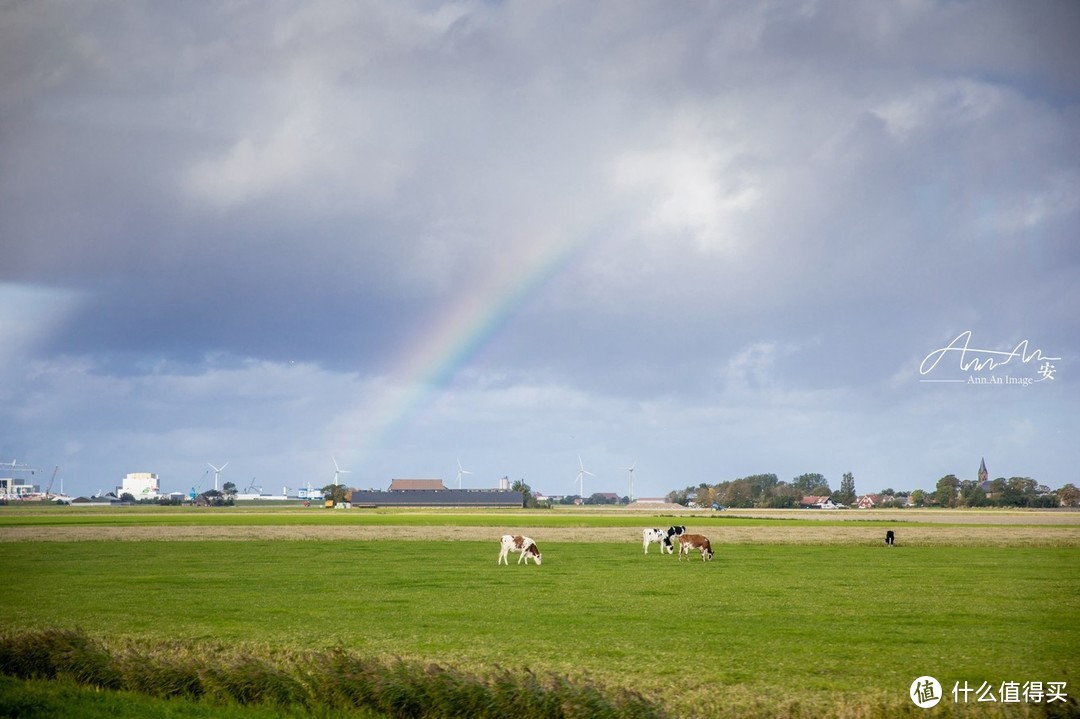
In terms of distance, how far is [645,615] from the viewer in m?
28.0

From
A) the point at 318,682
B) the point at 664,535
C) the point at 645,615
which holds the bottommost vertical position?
the point at 645,615

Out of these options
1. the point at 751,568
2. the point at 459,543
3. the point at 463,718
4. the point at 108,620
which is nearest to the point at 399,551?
the point at 459,543

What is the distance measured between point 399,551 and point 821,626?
37098 mm

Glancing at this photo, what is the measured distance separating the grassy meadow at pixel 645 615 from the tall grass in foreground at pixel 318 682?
1652mm

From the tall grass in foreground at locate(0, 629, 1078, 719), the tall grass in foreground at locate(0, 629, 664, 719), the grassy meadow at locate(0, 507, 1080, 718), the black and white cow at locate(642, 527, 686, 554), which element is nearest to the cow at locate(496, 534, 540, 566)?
the grassy meadow at locate(0, 507, 1080, 718)

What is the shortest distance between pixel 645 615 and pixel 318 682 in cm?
1361

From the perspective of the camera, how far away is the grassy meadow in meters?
18.7

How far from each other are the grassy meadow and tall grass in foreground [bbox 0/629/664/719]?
165 cm

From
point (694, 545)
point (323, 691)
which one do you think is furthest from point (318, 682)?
point (694, 545)

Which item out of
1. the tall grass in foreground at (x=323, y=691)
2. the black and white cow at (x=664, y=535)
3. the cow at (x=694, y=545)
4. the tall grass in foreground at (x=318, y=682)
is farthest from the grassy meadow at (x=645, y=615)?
the black and white cow at (x=664, y=535)

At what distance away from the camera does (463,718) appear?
49.8ft

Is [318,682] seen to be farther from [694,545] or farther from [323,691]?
[694,545]

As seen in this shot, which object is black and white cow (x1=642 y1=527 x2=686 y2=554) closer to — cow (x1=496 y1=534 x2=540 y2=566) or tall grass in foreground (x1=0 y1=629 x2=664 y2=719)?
cow (x1=496 y1=534 x2=540 y2=566)

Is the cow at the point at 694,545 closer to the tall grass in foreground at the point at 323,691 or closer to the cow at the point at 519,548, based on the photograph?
the cow at the point at 519,548
